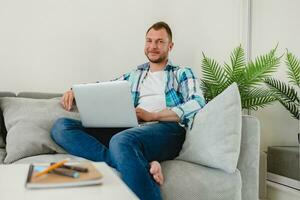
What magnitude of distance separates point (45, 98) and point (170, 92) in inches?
28.8

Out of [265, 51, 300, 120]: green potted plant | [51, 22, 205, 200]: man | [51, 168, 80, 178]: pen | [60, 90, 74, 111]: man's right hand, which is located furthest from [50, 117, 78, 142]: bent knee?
[265, 51, 300, 120]: green potted plant

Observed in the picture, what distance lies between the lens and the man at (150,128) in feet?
4.95

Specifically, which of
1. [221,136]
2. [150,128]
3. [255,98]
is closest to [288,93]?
[255,98]

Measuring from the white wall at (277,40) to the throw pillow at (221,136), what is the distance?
1327 mm

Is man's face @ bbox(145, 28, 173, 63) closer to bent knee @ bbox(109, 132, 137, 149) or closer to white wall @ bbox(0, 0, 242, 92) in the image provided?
white wall @ bbox(0, 0, 242, 92)

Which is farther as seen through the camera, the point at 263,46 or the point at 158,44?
the point at 263,46

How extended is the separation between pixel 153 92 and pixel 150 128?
46 cm

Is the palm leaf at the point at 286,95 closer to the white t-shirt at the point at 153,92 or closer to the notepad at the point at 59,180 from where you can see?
the white t-shirt at the point at 153,92

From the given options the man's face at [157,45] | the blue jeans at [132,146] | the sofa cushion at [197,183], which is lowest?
the sofa cushion at [197,183]

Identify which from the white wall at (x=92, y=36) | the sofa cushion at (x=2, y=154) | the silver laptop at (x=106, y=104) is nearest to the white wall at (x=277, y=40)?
the white wall at (x=92, y=36)

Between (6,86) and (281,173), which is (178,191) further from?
(6,86)

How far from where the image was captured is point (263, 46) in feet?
9.83

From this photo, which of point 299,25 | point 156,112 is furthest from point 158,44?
point 299,25

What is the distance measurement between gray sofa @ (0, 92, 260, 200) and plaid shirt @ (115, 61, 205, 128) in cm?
28
